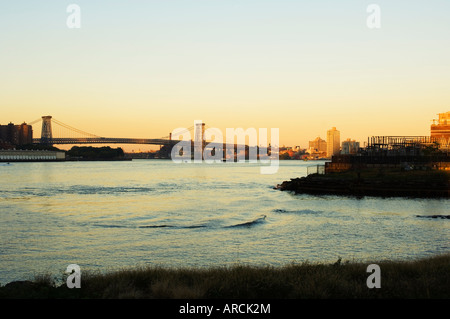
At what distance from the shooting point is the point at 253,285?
1030 centimetres

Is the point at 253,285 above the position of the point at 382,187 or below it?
above

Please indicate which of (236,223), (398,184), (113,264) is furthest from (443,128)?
(113,264)

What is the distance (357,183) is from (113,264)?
4059cm

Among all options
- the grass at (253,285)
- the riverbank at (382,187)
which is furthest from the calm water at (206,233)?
the riverbank at (382,187)

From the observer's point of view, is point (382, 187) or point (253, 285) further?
point (382, 187)

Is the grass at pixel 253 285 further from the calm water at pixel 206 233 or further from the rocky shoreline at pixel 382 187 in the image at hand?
the rocky shoreline at pixel 382 187

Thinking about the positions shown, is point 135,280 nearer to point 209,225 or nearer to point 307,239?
point 307,239

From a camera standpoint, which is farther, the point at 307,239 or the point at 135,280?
the point at 307,239

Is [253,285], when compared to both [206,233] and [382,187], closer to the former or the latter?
[206,233]

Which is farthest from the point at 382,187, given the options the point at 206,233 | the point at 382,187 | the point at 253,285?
the point at 253,285

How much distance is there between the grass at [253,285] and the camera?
938 cm

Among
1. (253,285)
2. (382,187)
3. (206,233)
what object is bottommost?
(206,233)

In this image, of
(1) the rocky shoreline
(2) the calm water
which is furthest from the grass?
(1) the rocky shoreline

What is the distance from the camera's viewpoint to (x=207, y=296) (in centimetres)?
941
